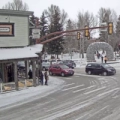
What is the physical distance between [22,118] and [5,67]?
15125 mm

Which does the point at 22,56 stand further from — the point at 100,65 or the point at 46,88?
the point at 100,65

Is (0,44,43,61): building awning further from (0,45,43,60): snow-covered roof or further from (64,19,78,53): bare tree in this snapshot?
(64,19,78,53): bare tree

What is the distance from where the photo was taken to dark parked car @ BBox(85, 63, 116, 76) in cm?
3875

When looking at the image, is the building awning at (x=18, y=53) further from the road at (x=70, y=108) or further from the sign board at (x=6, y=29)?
the road at (x=70, y=108)

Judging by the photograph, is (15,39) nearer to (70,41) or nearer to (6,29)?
(6,29)

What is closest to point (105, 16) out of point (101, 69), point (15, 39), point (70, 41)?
point (70, 41)

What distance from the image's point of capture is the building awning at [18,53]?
2591 cm

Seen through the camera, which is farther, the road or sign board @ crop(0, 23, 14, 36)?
sign board @ crop(0, 23, 14, 36)

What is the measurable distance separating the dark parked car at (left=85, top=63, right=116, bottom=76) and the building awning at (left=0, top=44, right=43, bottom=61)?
38.4 feet

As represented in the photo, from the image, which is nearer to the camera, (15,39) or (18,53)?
(18,53)

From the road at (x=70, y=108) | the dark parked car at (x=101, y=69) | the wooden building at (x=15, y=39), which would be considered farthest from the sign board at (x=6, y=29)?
the dark parked car at (x=101, y=69)

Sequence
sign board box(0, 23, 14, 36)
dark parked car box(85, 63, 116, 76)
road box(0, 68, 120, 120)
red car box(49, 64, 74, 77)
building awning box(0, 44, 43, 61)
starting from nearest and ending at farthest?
road box(0, 68, 120, 120), building awning box(0, 44, 43, 61), sign board box(0, 23, 14, 36), dark parked car box(85, 63, 116, 76), red car box(49, 64, 74, 77)

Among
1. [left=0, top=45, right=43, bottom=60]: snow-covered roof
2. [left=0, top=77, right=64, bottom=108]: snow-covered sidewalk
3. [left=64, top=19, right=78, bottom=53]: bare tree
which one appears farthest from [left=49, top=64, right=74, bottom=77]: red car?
[left=64, top=19, right=78, bottom=53]: bare tree

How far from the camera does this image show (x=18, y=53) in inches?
1078
